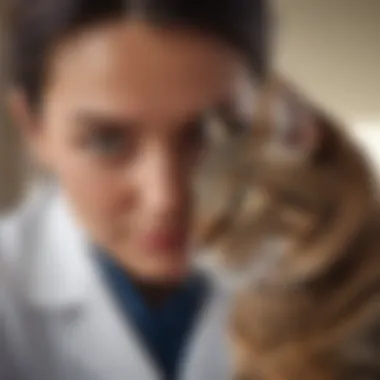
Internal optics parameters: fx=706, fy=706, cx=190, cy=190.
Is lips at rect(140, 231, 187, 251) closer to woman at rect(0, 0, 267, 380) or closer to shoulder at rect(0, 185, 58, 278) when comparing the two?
woman at rect(0, 0, 267, 380)

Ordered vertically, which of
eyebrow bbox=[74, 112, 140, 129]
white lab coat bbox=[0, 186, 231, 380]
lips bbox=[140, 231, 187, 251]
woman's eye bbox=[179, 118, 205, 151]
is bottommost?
white lab coat bbox=[0, 186, 231, 380]

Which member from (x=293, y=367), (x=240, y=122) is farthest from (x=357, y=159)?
(x=293, y=367)

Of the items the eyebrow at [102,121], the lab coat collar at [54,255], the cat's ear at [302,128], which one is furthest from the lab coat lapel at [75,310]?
the cat's ear at [302,128]

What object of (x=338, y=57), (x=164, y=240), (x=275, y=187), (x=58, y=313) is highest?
(x=338, y=57)

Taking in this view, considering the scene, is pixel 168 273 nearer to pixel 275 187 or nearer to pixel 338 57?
pixel 275 187

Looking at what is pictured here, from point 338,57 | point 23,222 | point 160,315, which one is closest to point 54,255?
point 23,222

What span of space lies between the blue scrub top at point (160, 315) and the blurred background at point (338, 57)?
30 cm

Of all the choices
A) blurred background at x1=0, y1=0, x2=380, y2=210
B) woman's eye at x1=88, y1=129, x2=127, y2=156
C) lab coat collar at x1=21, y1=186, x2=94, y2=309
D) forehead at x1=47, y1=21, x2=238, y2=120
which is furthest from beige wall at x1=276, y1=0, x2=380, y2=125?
lab coat collar at x1=21, y1=186, x2=94, y2=309

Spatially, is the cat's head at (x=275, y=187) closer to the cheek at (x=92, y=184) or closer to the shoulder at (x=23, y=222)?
the cheek at (x=92, y=184)

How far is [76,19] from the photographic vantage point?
92 centimetres

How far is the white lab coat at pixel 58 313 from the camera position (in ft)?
2.94

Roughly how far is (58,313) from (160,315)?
13cm

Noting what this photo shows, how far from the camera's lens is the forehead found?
92 cm

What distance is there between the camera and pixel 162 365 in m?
0.92
